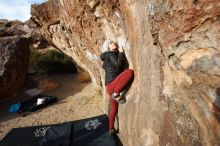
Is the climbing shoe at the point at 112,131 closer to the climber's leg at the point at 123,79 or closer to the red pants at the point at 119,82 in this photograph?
the red pants at the point at 119,82

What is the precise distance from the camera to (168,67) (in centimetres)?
388

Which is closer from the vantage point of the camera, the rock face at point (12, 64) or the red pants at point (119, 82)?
the red pants at point (119, 82)

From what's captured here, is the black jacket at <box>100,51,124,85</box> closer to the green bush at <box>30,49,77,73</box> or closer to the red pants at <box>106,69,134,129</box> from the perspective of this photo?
the red pants at <box>106,69,134,129</box>

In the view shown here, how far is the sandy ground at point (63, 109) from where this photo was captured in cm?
924

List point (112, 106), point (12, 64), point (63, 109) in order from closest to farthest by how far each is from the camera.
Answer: point (112, 106) < point (63, 109) < point (12, 64)

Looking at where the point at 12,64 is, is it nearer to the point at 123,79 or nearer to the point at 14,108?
the point at 14,108

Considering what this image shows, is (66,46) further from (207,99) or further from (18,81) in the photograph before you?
(207,99)

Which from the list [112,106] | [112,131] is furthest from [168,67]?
[112,131]

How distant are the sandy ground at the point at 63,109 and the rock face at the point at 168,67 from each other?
3.42m

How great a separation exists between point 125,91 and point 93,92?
18.2 feet

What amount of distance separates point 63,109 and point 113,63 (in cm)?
484

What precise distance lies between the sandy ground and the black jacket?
3519mm

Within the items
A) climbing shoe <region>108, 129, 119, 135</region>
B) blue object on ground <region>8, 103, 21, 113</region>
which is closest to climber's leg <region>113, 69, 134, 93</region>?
climbing shoe <region>108, 129, 119, 135</region>

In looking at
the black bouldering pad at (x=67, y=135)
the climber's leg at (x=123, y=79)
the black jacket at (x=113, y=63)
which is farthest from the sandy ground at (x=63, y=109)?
the climber's leg at (x=123, y=79)
